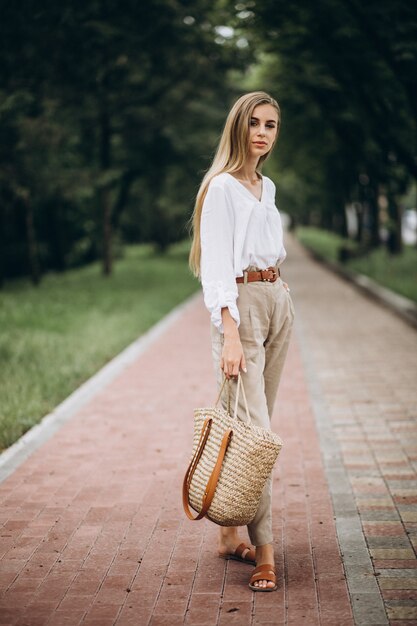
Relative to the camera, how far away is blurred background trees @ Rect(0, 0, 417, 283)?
1268cm

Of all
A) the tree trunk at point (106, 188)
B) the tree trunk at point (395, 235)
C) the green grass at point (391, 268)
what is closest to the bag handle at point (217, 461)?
the green grass at point (391, 268)

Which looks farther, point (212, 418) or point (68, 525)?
point (68, 525)

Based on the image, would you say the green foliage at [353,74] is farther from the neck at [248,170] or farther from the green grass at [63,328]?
the neck at [248,170]

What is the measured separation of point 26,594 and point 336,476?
2.37m

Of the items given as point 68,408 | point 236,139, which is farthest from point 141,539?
point 68,408

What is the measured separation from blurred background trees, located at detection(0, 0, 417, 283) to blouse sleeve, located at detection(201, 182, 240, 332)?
294 inches

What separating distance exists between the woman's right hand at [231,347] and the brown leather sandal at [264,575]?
3.06ft

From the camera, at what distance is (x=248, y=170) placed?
12.1ft

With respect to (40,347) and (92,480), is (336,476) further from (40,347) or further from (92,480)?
(40,347)

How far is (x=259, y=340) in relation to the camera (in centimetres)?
363

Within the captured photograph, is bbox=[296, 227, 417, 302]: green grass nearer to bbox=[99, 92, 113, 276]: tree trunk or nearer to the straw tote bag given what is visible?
bbox=[99, 92, 113, 276]: tree trunk

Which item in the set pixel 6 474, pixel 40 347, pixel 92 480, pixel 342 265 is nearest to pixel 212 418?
pixel 92 480

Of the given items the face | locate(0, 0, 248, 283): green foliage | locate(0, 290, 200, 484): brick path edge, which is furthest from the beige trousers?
locate(0, 0, 248, 283): green foliage

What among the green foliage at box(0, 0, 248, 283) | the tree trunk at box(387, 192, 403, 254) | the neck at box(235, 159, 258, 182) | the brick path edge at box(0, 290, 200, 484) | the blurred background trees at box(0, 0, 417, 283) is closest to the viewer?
the neck at box(235, 159, 258, 182)
